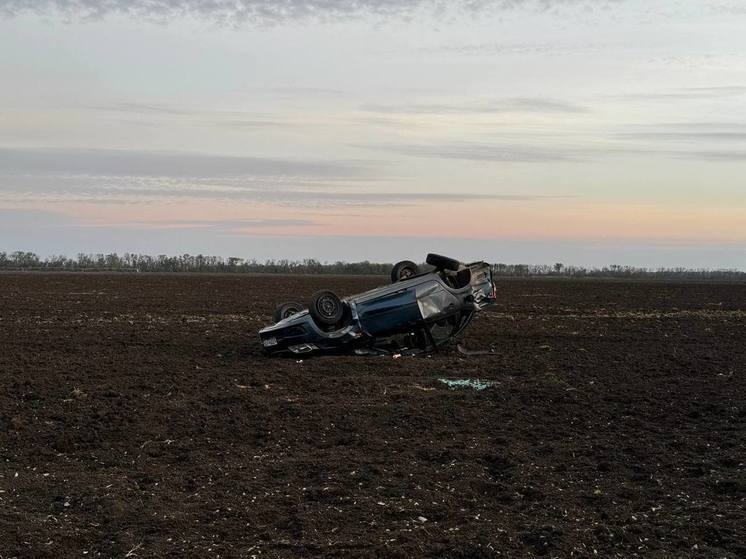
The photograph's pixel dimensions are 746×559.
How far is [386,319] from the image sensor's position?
1424cm

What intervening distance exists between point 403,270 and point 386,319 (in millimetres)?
2157

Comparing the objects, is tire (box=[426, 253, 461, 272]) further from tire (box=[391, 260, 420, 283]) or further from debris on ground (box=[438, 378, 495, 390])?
debris on ground (box=[438, 378, 495, 390])

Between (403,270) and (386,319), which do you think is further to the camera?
(403,270)

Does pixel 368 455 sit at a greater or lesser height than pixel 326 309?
lesser

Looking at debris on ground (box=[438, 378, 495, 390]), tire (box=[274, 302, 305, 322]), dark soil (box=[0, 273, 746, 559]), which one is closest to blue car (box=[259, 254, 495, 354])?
tire (box=[274, 302, 305, 322])

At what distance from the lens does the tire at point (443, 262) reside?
1502 centimetres

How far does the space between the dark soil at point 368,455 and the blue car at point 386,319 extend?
0.39m

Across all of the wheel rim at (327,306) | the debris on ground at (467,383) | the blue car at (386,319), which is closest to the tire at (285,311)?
the blue car at (386,319)

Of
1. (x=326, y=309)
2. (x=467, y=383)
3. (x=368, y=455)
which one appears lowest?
(x=368, y=455)

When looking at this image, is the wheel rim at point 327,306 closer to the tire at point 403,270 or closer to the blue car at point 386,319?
the blue car at point 386,319

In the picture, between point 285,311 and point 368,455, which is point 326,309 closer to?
point 285,311

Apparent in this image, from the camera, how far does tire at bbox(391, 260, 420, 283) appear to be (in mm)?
16031

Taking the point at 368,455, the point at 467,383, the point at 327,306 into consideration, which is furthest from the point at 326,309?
the point at 368,455

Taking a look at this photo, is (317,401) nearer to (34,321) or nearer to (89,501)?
(89,501)
